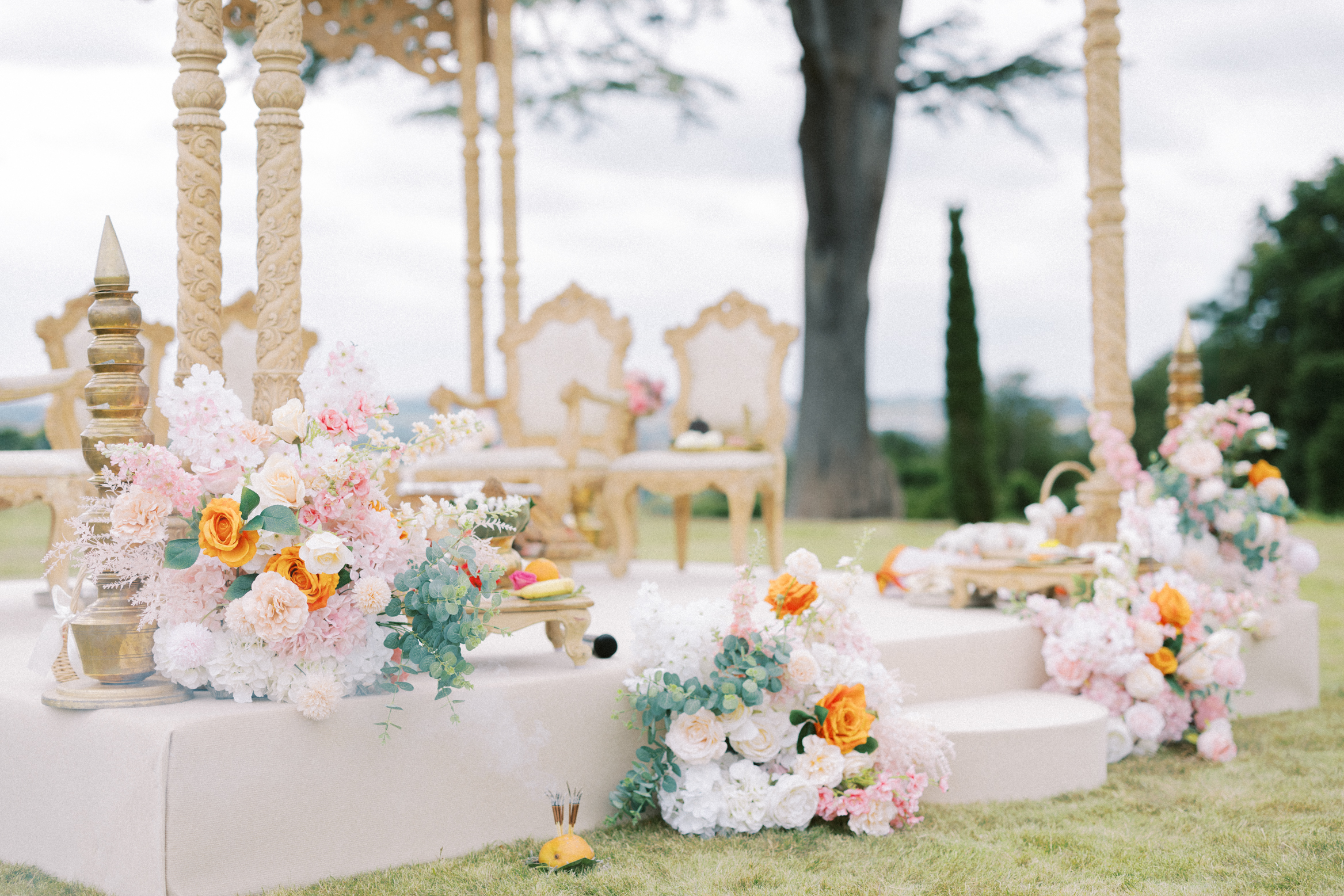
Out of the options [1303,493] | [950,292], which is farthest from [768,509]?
[1303,493]

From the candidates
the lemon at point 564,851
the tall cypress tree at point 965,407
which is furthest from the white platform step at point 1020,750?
the tall cypress tree at point 965,407

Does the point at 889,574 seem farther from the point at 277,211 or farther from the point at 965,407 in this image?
the point at 965,407

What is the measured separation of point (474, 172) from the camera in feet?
19.5

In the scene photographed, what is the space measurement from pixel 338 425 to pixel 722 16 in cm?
888

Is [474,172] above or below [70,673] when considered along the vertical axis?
above

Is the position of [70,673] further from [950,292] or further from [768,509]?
[950,292]

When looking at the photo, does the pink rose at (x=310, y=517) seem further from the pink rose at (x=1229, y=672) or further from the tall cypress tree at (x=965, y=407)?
the tall cypress tree at (x=965, y=407)

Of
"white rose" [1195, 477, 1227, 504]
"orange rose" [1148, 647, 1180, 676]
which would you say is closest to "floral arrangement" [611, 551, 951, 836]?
"orange rose" [1148, 647, 1180, 676]

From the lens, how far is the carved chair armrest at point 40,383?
337 cm

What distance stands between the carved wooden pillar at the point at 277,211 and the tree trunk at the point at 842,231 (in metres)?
7.70

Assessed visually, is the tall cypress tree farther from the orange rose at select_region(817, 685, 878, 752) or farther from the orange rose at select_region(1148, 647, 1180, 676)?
the orange rose at select_region(817, 685, 878, 752)

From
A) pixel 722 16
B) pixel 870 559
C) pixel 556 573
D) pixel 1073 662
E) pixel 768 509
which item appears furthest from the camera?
pixel 722 16

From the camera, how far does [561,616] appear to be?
8.52 ft

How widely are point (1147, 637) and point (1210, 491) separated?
0.79 m
